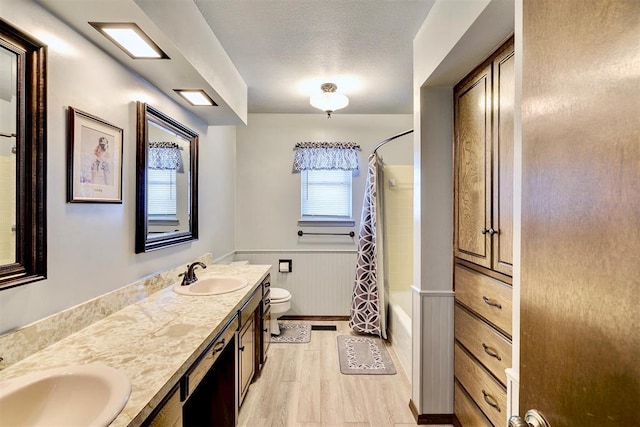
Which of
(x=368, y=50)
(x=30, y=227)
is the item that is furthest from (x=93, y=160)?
(x=368, y=50)

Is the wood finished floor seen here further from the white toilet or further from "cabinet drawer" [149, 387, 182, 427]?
"cabinet drawer" [149, 387, 182, 427]

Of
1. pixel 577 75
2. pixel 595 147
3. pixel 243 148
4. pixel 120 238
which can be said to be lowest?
pixel 120 238

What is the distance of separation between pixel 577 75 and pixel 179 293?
1942 mm

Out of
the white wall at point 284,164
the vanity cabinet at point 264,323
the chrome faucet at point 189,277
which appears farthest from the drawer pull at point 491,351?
the white wall at point 284,164

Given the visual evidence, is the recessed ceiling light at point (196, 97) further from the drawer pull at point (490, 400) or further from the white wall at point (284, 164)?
the drawer pull at point (490, 400)

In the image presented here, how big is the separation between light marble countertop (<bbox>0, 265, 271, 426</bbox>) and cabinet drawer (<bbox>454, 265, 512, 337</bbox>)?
130cm

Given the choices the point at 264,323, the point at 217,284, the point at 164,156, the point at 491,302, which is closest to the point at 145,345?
the point at 217,284

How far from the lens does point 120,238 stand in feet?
5.05

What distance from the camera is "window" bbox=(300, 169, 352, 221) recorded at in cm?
356

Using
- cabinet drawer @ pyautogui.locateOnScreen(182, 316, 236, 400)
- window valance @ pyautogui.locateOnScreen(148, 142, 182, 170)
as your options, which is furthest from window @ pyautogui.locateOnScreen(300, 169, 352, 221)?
cabinet drawer @ pyautogui.locateOnScreen(182, 316, 236, 400)

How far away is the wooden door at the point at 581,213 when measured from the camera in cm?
41

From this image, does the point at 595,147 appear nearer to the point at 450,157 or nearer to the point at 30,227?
the point at 450,157

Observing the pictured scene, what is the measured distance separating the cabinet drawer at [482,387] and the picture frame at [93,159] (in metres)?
2.06

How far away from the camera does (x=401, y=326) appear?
2.61 metres
